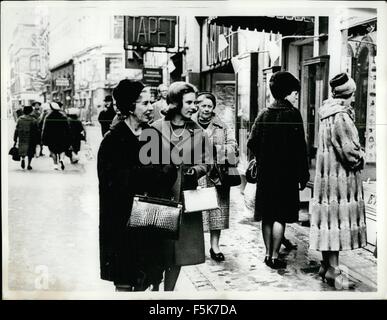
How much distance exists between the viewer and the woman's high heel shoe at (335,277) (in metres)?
4.27

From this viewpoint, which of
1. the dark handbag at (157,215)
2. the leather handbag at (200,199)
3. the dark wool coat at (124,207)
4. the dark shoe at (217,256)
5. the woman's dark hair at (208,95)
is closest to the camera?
the dark handbag at (157,215)

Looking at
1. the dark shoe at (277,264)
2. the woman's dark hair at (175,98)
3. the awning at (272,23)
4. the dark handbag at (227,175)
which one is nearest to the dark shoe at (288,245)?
the dark shoe at (277,264)

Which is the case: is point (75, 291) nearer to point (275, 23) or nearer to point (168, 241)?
point (168, 241)

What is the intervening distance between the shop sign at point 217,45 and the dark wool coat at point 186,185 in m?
0.67

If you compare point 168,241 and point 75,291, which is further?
point 75,291

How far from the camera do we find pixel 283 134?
425 centimetres

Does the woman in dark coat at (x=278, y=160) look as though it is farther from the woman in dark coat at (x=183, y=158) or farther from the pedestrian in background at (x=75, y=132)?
the pedestrian in background at (x=75, y=132)

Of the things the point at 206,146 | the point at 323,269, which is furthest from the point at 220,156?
the point at 323,269

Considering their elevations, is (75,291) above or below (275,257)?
below

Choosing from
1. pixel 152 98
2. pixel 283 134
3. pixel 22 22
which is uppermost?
pixel 22 22

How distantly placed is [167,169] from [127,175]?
0.31 metres

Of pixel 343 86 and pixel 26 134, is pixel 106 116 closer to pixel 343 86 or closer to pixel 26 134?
pixel 26 134
